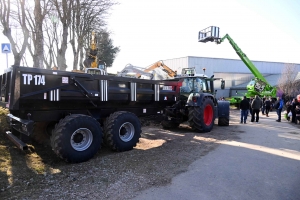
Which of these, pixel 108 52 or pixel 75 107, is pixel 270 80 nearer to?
pixel 108 52

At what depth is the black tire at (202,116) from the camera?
927 cm

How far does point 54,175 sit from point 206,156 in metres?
3.54

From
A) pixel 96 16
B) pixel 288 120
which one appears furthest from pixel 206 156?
pixel 96 16

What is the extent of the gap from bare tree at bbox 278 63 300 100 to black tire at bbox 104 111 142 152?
25450 mm

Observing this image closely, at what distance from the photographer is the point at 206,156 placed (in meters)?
6.23

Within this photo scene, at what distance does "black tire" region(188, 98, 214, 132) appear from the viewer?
30.4ft

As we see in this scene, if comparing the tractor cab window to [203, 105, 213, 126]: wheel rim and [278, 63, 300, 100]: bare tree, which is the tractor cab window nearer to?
[203, 105, 213, 126]: wheel rim

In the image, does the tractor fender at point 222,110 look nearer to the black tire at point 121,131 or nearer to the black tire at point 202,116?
the black tire at point 202,116

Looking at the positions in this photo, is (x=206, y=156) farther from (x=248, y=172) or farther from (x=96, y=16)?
(x=96, y=16)

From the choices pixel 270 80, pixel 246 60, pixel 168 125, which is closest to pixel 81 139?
pixel 168 125

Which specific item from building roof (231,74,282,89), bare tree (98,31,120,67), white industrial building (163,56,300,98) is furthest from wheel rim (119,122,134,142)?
building roof (231,74,282,89)

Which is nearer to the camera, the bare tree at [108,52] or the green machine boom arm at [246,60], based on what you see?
the green machine boom arm at [246,60]

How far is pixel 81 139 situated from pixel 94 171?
1.01 m

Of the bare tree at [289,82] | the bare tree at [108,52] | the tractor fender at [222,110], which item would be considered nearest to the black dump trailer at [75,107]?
the tractor fender at [222,110]
